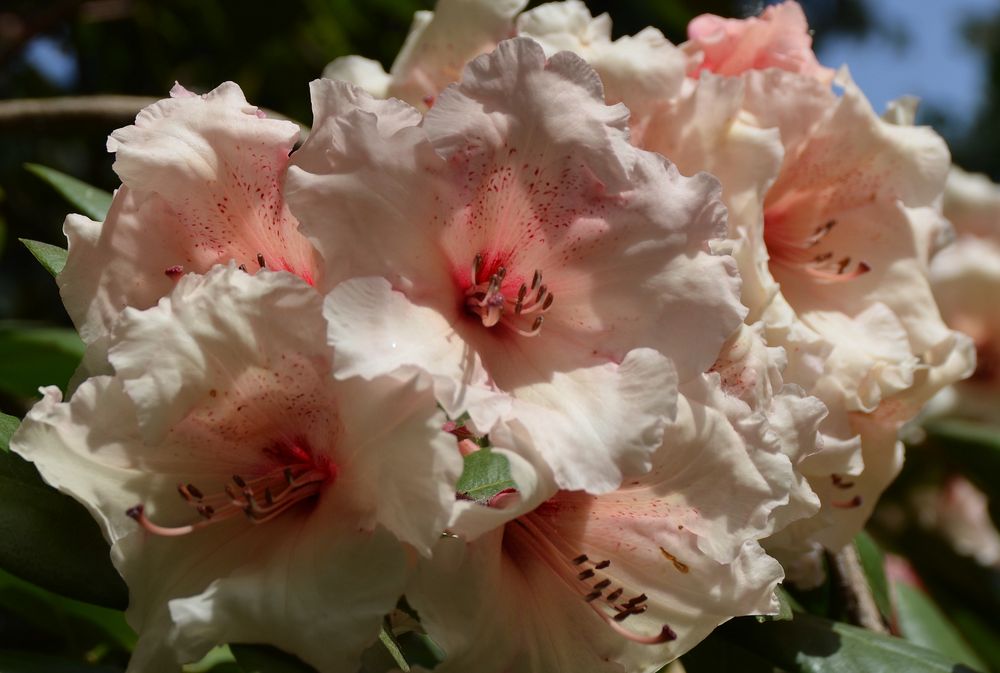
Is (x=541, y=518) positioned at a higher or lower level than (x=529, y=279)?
lower

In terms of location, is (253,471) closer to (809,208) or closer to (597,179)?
(597,179)

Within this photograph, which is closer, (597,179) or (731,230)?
(597,179)

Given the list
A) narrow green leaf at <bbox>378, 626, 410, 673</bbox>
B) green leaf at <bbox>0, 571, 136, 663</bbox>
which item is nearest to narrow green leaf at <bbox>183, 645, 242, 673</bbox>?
green leaf at <bbox>0, 571, 136, 663</bbox>

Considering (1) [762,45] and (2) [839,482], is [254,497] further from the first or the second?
(1) [762,45]

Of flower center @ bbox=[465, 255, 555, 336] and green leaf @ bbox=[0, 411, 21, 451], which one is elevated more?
flower center @ bbox=[465, 255, 555, 336]

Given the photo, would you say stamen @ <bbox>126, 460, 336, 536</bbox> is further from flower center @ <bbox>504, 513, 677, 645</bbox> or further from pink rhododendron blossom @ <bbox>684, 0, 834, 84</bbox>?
pink rhododendron blossom @ <bbox>684, 0, 834, 84</bbox>

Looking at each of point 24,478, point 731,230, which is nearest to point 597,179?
point 731,230
